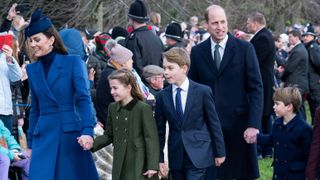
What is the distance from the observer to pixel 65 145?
7.62m

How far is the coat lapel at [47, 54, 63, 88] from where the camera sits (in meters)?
A: 7.60

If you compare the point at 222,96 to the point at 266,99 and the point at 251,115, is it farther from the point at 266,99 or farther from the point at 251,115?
the point at 266,99

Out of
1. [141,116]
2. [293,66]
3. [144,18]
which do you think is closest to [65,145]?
[141,116]

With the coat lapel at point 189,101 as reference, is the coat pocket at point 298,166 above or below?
below

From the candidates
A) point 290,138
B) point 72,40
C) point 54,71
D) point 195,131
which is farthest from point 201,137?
point 72,40

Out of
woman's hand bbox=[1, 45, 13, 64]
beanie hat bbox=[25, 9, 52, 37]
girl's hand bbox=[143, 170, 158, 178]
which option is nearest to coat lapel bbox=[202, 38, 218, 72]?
girl's hand bbox=[143, 170, 158, 178]

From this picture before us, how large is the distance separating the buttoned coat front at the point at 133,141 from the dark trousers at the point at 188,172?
25cm

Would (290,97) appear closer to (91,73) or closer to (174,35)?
(91,73)

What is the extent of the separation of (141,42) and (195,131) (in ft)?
13.3

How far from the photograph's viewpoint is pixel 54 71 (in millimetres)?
7621

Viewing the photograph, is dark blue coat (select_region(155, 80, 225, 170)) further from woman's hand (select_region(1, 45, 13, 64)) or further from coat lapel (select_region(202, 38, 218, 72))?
woman's hand (select_region(1, 45, 13, 64))

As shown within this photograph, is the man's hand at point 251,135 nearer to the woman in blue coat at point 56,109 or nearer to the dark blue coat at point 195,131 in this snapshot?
the dark blue coat at point 195,131

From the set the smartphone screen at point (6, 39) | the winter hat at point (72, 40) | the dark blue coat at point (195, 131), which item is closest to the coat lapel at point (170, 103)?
the dark blue coat at point (195, 131)

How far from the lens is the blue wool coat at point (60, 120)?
24.8 ft
